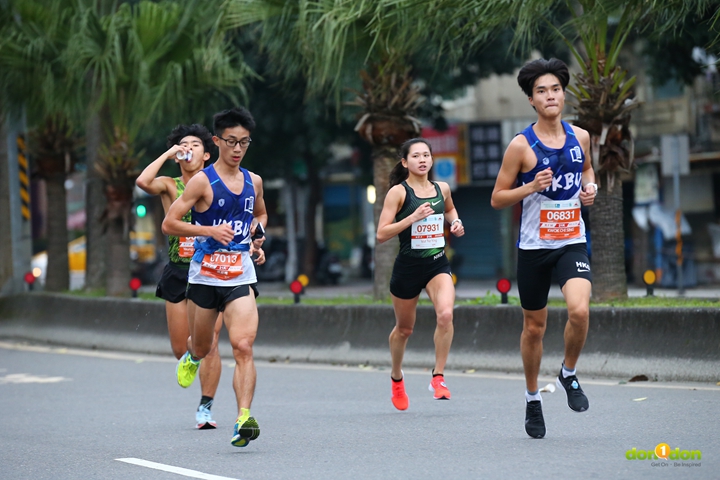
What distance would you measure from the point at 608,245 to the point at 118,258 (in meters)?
8.98

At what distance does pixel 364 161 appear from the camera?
32.6 metres

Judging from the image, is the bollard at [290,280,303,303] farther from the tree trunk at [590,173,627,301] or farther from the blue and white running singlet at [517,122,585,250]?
the blue and white running singlet at [517,122,585,250]

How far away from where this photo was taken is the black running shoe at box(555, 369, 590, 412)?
23.1 feet

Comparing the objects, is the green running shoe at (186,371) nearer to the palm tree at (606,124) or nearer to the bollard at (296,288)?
the palm tree at (606,124)

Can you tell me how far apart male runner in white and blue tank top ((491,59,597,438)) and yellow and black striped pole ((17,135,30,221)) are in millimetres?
15843

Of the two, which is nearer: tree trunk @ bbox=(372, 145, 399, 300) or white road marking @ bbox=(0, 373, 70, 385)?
white road marking @ bbox=(0, 373, 70, 385)

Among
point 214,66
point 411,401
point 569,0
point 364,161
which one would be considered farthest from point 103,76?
point 364,161

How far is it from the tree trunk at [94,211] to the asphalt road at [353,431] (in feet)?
25.7

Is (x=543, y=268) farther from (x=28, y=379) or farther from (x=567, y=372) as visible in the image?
(x=28, y=379)

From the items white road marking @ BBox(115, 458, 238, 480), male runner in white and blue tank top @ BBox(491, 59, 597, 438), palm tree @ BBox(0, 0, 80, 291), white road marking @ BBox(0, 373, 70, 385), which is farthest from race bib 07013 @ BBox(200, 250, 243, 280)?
palm tree @ BBox(0, 0, 80, 291)

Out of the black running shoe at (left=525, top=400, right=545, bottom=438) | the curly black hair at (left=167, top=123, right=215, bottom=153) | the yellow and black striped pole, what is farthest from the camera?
the yellow and black striped pole

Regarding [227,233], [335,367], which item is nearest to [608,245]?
[335,367]

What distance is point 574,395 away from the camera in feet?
23.3

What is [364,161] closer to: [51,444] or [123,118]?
[123,118]
